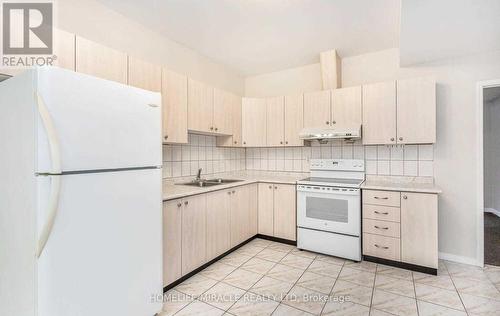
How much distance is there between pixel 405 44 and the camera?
2.44m

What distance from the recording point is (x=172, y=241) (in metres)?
2.16

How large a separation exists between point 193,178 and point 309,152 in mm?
1723

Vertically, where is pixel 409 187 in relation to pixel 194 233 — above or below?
above

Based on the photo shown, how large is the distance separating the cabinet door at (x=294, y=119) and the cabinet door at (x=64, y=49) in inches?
98.5

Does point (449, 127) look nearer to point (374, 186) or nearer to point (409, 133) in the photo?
point (409, 133)

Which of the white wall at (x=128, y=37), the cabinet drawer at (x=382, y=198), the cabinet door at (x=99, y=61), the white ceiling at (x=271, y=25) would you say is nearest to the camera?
the cabinet door at (x=99, y=61)

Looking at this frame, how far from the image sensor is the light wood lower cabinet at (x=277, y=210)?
319cm

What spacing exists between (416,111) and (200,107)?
95.2 inches

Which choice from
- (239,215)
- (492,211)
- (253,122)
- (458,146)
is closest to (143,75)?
(253,122)

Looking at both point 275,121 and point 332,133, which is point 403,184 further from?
point 275,121

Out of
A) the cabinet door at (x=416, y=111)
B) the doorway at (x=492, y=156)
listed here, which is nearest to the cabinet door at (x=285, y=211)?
the cabinet door at (x=416, y=111)

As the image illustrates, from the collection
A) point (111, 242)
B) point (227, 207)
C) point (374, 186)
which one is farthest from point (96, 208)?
point (374, 186)

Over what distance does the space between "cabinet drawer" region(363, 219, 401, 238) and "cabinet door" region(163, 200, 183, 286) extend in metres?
2.00

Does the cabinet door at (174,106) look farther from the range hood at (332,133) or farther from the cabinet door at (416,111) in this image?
the cabinet door at (416,111)
